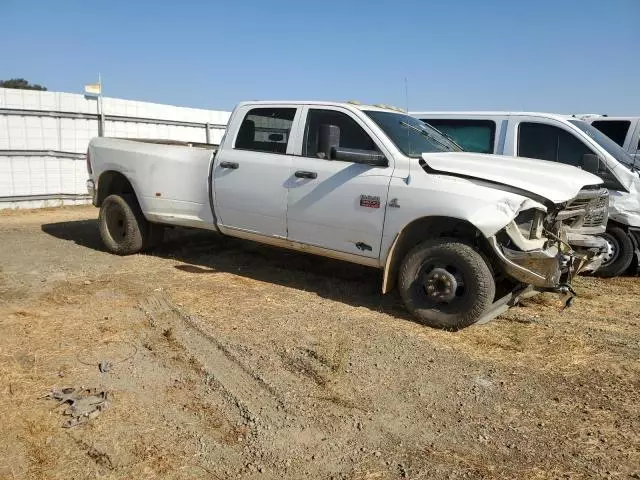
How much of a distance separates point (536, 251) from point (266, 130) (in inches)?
120

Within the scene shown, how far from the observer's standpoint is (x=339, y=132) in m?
5.20

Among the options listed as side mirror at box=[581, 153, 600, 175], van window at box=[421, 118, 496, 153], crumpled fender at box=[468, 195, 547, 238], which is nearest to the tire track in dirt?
crumpled fender at box=[468, 195, 547, 238]

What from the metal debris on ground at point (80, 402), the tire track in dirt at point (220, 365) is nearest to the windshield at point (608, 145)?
the tire track in dirt at point (220, 365)

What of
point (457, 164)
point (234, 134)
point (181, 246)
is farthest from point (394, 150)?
point (181, 246)

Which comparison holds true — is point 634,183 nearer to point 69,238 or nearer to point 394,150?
point 394,150

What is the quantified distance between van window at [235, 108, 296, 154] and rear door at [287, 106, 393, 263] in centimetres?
23

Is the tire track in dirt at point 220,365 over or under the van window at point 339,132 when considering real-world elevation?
under

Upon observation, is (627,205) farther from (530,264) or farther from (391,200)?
(391,200)

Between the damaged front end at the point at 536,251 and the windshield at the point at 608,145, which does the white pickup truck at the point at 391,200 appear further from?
the windshield at the point at 608,145

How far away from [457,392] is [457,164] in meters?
2.01

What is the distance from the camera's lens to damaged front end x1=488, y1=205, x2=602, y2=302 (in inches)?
176

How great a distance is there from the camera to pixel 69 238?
8516 millimetres

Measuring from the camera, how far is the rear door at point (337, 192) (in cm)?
505

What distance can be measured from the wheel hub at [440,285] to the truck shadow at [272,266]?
0.41 metres
